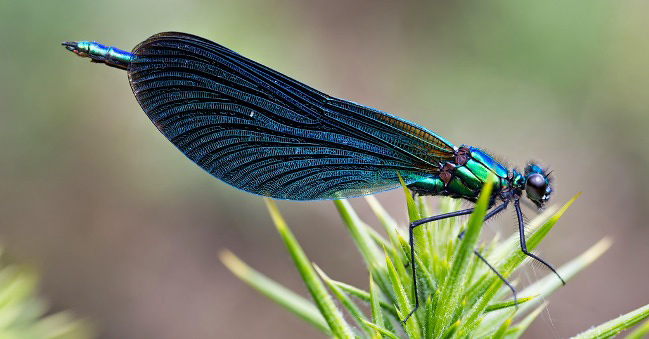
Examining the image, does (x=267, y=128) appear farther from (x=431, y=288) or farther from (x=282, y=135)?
(x=431, y=288)

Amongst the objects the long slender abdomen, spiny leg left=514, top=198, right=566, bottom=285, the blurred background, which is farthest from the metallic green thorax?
the blurred background

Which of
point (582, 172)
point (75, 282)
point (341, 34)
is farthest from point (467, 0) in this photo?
Result: point (75, 282)

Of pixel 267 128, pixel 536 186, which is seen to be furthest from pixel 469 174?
pixel 267 128

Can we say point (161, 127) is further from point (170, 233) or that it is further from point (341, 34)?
point (341, 34)

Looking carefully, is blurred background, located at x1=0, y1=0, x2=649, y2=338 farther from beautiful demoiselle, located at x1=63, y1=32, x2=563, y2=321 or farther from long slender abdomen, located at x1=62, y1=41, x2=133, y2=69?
long slender abdomen, located at x1=62, y1=41, x2=133, y2=69

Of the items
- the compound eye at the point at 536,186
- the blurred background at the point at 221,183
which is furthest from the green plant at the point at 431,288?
the blurred background at the point at 221,183
